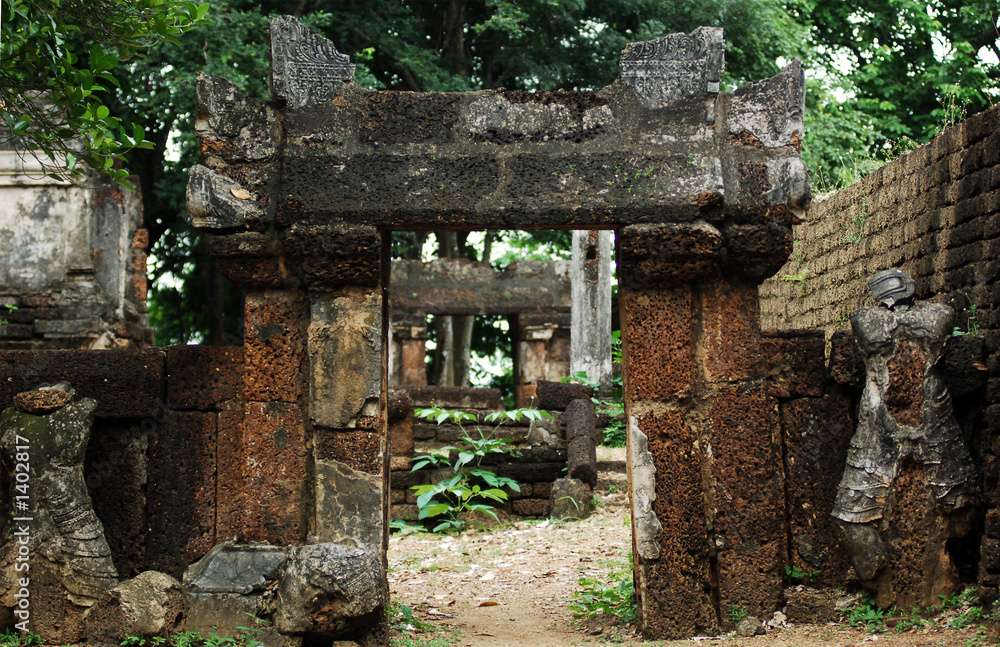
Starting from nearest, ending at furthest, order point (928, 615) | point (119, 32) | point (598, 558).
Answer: point (928, 615)
point (119, 32)
point (598, 558)

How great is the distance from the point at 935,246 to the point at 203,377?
177 inches

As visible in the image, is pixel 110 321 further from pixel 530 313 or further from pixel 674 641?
pixel 674 641

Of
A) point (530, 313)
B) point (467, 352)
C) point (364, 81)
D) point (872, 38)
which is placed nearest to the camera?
point (364, 81)

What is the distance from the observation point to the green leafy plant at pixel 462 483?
849cm

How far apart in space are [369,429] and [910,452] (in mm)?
2674

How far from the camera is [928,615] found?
14.4 ft

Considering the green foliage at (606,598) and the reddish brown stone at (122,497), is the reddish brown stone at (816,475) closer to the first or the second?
the green foliage at (606,598)

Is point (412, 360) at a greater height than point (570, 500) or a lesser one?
greater

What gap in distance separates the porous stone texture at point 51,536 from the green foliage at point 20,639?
0.16 ft

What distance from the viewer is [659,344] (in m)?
4.66

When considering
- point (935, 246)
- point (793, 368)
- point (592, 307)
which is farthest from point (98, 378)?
point (592, 307)

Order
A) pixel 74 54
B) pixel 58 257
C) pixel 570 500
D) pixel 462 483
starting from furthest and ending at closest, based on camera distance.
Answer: pixel 58 257 < pixel 462 483 < pixel 570 500 < pixel 74 54

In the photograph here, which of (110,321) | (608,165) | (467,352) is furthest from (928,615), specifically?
(467,352)

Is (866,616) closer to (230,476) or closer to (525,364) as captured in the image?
(230,476)
